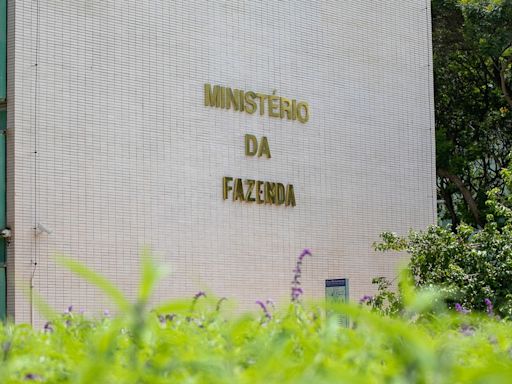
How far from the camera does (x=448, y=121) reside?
39.4 meters

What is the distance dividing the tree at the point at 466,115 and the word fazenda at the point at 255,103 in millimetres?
12403

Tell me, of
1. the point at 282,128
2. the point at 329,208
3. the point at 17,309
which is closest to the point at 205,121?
the point at 282,128

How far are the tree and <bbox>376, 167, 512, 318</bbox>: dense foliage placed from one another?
1463 centimetres

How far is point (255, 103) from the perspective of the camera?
23734 millimetres

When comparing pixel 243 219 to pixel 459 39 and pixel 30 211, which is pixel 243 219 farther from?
pixel 459 39

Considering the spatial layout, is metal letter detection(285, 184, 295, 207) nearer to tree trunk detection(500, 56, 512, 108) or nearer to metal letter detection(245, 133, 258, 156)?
metal letter detection(245, 133, 258, 156)

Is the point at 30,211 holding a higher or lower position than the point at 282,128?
lower

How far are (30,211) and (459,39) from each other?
21275 mm

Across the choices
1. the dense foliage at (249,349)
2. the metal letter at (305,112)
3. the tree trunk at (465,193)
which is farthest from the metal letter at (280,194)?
the dense foliage at (249,349)

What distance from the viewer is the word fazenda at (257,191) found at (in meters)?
23.0

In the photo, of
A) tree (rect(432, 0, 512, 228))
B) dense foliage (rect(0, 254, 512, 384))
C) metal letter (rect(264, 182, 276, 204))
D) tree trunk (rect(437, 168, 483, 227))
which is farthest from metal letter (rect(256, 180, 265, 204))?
dense foliage (rect(0, 254, 512, 384))

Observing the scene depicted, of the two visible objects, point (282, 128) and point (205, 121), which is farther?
point (282, 128)

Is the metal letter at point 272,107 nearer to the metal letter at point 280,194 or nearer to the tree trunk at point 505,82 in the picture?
the metal letter at point 280,194

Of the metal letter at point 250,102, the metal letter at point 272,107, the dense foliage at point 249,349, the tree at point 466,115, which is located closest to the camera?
the dense foliage at point 249,349
